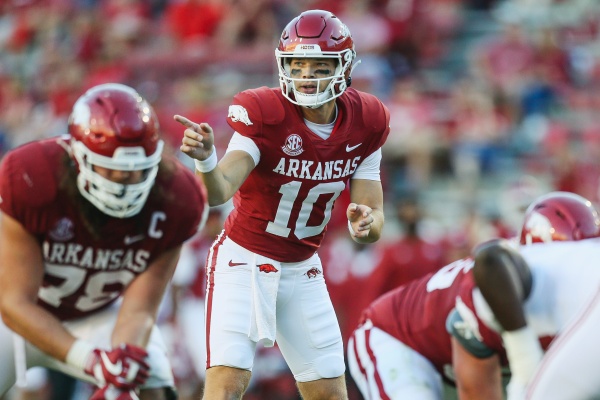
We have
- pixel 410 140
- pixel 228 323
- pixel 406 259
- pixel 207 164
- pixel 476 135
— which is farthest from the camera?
pixel 410 140

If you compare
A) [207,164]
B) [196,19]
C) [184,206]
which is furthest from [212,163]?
[196,19]

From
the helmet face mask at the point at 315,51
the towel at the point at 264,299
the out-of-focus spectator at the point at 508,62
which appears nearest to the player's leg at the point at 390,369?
the towel at the point at 264,299

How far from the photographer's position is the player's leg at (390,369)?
16.0ft

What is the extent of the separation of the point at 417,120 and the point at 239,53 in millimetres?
2134

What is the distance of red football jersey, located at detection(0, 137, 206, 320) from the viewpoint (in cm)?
459

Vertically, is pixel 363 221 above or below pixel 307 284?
above

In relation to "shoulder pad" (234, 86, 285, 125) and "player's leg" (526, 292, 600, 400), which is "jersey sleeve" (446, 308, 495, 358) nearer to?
"shoulder pad" (234, 86, 285, 125)

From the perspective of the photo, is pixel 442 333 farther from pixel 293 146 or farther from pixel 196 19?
pixel 196 19

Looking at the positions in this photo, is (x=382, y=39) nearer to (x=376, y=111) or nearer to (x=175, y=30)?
(x=175, y=30)

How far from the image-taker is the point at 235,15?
1142cm

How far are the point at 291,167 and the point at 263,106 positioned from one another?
27cm

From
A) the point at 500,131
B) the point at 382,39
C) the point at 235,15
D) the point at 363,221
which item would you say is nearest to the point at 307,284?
the point at 363,221

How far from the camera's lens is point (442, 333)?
15.9ft

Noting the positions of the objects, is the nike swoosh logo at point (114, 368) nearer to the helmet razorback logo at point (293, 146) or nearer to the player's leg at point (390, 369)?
A: the helmet razorback logo at point (293, 146)
